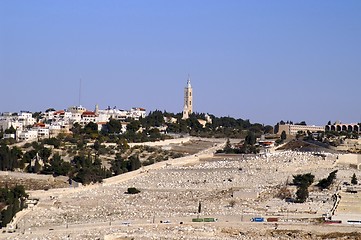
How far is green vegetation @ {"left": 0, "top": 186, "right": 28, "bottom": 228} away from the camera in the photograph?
41184 millimetres

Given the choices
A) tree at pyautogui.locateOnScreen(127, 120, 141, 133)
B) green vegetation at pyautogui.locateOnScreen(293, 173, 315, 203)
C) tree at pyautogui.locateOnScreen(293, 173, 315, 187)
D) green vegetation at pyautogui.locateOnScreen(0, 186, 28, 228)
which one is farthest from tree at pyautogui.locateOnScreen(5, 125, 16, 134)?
tree at pyautogui.locateOnScreen(293, 173, 315, 187)

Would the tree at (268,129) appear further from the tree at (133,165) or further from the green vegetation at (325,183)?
the green vegetation at (325,183)

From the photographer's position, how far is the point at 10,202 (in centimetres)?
4556

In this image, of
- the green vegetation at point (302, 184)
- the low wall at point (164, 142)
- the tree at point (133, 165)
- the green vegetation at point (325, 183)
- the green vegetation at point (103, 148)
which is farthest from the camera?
the low wall at point (164, 142)

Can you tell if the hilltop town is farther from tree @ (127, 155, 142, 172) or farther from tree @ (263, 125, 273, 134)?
Answer: tree @ (263, 125, 273, 134)

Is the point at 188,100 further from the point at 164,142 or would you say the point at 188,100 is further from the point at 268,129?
the point at 164,142

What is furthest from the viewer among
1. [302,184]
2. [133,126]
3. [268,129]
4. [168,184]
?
[268,129]

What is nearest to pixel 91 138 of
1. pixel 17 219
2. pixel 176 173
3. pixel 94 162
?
pixel 94 162

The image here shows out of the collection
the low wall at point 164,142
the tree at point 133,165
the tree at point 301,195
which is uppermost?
the low wall at point 164,142

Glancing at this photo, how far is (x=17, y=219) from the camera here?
→ 42.3 meters

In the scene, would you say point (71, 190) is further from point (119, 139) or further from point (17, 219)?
point (119, 139)

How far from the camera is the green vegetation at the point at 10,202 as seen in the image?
4118 cm

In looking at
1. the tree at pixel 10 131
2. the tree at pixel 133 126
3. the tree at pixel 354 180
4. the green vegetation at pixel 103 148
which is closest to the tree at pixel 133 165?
the green vegetation at pixel 103 148

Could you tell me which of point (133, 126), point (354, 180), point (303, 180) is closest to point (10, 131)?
point (133, 126)
